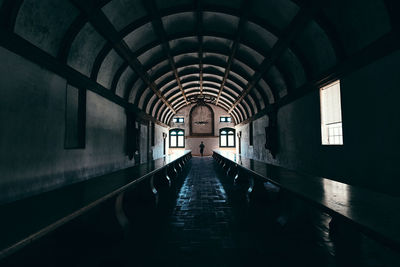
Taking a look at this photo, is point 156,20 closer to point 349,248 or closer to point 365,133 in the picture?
point 365,133

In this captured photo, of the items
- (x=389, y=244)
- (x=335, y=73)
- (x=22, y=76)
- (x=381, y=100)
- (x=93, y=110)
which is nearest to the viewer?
(x=389, y=244)

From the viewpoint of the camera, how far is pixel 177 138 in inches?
807

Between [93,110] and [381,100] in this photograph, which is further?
[93,110]

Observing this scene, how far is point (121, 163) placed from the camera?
6.67 m

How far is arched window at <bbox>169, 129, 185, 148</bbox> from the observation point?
20.4 m

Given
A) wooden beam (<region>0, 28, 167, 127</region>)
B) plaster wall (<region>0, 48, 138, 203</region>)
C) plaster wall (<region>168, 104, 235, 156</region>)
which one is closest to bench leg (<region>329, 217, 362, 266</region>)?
plaster wall (<region>0, 48, 138, 203</region>)

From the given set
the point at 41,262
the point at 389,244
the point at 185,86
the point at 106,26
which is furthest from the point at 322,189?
the point at 185,86

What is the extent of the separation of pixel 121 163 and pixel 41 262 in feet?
15.0

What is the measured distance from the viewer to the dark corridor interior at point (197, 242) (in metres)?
2.21

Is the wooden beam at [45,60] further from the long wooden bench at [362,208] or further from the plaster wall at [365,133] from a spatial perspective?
the plaster wall at [365,133]

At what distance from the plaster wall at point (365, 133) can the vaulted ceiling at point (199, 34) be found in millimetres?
317

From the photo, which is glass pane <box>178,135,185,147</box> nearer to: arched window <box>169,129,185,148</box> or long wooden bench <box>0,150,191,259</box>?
arched window <box>169,129,185,148</box>

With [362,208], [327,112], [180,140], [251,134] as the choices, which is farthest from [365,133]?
[180,140]

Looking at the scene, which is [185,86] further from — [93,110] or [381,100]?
[381,100]
